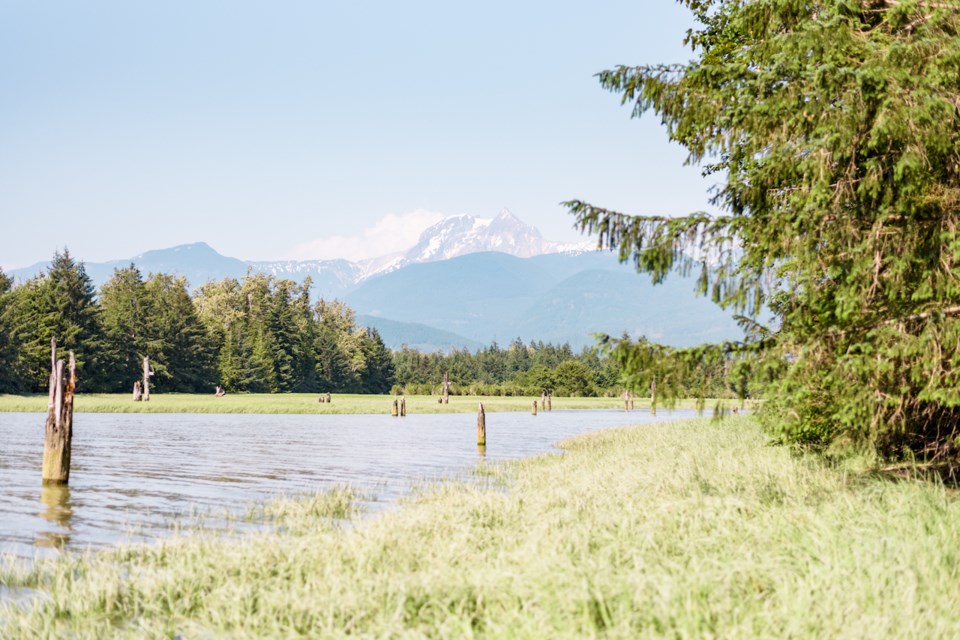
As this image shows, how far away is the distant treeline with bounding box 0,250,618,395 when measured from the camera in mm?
81312

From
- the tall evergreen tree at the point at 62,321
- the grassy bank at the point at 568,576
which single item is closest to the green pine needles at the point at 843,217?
the grassy bank at the point at 568,576

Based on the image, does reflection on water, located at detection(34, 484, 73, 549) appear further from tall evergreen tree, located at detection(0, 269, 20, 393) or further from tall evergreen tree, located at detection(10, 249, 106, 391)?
tall evergreen tree, located at detection(10, 249, 106, 391)

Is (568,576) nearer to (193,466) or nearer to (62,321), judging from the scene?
(193,466)

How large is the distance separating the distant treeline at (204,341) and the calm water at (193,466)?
36.8 m

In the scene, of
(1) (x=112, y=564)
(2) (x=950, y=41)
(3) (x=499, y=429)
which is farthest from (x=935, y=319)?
(3) (x=499, y=429)

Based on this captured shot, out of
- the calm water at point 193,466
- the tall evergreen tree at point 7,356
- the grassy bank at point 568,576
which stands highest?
the tall evergreen tree at point 7,356

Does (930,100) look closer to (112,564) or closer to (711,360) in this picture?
(711,360)

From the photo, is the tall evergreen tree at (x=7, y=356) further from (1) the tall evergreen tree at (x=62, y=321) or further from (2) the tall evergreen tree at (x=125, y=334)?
(2) the tall evergreen tree at (x=125, y=334)

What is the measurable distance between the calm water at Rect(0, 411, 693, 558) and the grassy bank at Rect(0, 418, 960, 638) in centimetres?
348

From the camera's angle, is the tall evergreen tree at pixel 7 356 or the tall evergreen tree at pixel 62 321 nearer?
the tall evergreen tree at pixel 7 356

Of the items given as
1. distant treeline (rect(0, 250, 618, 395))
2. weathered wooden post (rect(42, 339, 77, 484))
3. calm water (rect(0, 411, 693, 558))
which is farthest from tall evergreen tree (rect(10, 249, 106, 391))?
weathered wooden post (rect(42, 339, 77, 484))

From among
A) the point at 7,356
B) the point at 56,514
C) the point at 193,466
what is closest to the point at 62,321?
the point at 7,356

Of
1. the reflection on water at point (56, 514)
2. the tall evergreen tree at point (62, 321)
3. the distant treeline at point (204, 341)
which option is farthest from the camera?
the distant treeline at point (204, 341)

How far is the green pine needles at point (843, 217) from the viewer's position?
8875mm
